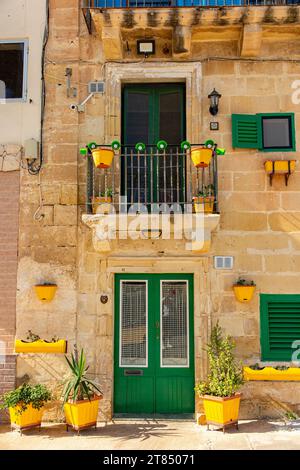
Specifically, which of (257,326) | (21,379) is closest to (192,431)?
(257,326)

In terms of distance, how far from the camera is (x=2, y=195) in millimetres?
7867

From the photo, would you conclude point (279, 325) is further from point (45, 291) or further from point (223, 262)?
point (45, 291)

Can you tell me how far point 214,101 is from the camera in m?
7.71

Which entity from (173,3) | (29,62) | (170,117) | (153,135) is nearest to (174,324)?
(153,135)

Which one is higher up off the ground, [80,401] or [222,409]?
[80,401]

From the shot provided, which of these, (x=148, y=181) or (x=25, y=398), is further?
(x=148, y=181)

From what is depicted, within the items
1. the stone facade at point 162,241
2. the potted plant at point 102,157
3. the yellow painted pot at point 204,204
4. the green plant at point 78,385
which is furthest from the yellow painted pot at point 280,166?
the green plant at point 78,385

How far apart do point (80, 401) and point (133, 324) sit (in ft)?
4.98

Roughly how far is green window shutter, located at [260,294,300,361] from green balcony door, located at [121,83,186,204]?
86.8 inches

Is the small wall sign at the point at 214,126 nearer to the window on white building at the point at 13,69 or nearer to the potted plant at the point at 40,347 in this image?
the window on white building at the point at 13,69

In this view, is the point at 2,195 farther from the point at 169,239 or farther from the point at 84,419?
the point at 84,419

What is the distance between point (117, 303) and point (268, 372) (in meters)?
2.56
